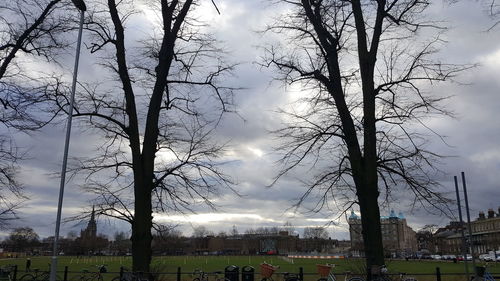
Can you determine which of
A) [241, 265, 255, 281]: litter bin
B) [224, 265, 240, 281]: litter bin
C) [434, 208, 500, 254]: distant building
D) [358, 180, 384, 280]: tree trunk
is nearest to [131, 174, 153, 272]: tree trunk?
[224, 265, 240, 281]: litter bin

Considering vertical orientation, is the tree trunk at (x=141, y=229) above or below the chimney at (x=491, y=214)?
below

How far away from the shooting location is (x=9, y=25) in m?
15.8

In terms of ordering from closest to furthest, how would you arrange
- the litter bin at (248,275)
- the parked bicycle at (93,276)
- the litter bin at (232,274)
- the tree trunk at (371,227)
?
the tree trunk at (371,227) → the litter bin at (232,274) → the litter bin at (248,275) → the parked bicycle at (93,276)

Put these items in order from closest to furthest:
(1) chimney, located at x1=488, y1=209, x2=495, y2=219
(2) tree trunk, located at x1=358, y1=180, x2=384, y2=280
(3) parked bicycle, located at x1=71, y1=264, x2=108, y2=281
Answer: (2) tree trunk, located at x1=358, y1=180, x2=384, y2=280 → (3) parked bicycle, located at x1=71, y1=264, x2=108, y2=281 → (1) chimney, located at x1=488, y1=209, x2=495, y2=219

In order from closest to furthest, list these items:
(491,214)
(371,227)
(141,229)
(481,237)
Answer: (371,227) → (141,229) → (481,237) → (491,214)

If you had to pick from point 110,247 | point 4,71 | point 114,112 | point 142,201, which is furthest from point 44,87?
point 110,247

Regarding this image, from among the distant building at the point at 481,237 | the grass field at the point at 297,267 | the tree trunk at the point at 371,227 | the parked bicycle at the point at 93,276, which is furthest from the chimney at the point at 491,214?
the tree trunk at the point at 371,227

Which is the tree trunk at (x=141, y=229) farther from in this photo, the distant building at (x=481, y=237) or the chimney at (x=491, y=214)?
the chimney at (x=491, y=214)

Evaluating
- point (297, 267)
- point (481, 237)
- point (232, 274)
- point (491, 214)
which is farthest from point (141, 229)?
point (491, 214)

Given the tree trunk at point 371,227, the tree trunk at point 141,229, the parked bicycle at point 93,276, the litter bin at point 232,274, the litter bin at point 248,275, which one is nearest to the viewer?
the tree trunk at point 371,227

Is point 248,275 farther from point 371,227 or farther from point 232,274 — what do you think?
point 371,227

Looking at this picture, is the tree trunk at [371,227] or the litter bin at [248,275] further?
the litter bin at [248,275]

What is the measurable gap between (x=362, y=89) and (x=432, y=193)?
11.6 feet

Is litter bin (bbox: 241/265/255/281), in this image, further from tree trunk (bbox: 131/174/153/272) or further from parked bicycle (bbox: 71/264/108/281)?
parked bicycle (bbox: 71/264/108/281)
